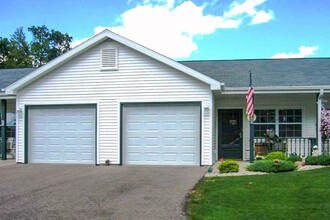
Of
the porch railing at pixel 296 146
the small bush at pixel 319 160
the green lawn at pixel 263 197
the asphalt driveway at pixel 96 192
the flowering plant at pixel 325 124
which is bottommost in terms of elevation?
the asphalt driveway at pixel 96 192

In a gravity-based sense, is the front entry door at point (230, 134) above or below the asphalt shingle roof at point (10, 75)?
below

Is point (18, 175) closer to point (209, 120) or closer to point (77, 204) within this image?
point (77, 204)

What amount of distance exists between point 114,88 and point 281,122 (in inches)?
256

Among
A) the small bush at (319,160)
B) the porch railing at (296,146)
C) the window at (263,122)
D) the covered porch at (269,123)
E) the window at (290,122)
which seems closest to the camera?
the small bush at (319,160)

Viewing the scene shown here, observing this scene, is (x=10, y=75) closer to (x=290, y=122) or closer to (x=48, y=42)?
(x=290, y=122)

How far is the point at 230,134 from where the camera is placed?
16.6 metres

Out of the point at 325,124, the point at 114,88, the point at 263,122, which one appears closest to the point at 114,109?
the point at 114,88

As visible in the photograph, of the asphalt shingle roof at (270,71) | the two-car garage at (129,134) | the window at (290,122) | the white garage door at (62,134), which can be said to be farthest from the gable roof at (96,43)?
the window at (290,122)

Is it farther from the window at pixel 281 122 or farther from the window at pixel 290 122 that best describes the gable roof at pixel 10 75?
the window at pixel 290 122

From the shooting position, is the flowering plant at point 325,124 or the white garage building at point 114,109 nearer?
the white garage building at point 114,109

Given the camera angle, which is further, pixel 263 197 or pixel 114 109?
pixel 114 109

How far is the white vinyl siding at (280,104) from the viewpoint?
16000 mm

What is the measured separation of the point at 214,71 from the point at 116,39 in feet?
16.7

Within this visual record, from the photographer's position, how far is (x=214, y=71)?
1806cm
